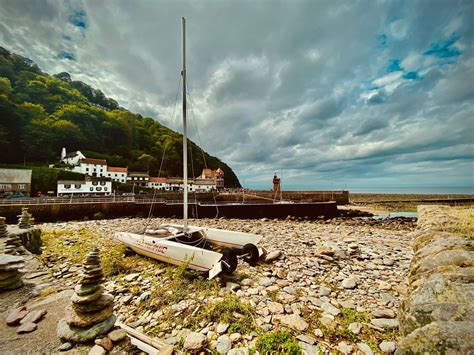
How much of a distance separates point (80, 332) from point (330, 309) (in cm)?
496

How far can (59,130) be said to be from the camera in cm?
Result: 5675

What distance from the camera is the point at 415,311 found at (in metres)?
2.06

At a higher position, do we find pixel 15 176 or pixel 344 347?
pixel 15 176

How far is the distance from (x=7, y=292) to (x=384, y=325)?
25.5 ft

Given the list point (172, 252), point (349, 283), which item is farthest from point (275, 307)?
point (172, 252)

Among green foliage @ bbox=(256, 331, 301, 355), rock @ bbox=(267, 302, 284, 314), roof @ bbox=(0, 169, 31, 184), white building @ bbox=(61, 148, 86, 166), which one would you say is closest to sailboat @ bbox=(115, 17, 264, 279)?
rock @ bbox=(267, 302, 284, 314)

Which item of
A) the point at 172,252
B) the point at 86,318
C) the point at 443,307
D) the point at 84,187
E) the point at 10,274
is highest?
the point at 84,187

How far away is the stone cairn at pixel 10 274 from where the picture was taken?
3.74 m

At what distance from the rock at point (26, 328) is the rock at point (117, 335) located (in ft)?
3.66

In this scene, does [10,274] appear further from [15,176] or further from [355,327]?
[15,176]

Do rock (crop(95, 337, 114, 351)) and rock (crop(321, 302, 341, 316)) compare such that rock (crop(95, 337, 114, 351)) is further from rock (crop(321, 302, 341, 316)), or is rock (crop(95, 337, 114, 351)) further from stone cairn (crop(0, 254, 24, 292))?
rock (crop(321, 302, 341, 316))

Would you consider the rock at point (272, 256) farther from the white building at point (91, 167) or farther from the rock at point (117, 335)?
the white building at point (91, 167)

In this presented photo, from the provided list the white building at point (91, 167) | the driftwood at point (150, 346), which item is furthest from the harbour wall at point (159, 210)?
the white building at point (91, 167)

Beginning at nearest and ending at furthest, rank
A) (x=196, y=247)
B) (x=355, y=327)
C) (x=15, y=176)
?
(x=355, y=327) < (x=196, y=247) < (x=15, y=176)
